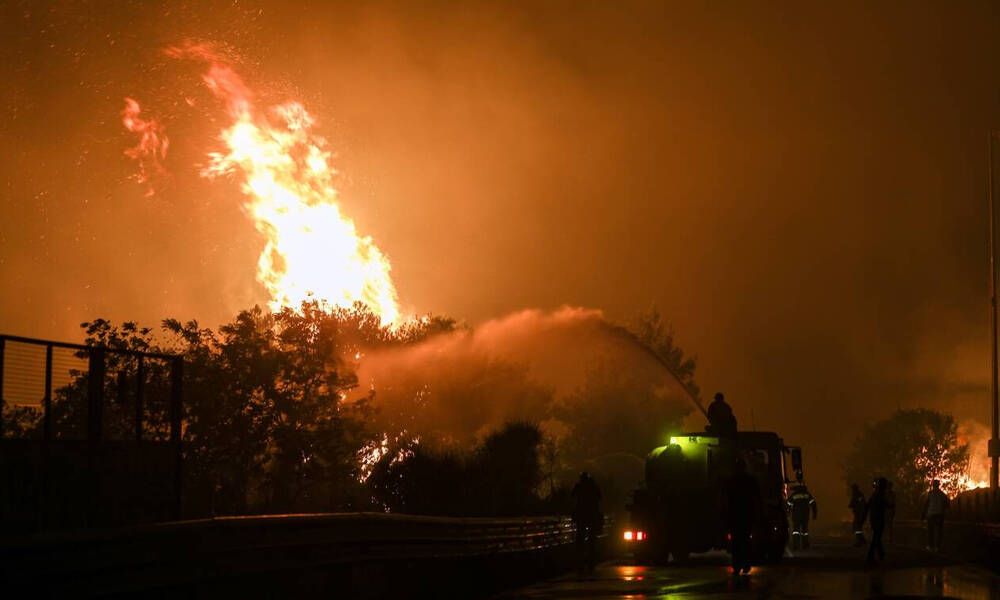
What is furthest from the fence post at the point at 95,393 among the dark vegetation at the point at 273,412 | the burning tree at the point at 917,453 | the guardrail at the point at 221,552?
the burning tree at the point at 917,453

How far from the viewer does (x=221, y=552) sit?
14359 millimetres

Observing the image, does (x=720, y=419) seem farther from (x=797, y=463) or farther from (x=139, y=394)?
(x=139, y=394)

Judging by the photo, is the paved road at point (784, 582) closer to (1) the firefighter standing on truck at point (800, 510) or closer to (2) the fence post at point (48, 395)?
(1) the firefighter standing on truck at point (800, 510)

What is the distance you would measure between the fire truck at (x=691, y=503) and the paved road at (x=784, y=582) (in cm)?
50

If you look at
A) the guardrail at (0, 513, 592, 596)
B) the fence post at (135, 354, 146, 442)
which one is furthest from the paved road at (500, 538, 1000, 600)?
the fence post at (135, 354, 146, 442)

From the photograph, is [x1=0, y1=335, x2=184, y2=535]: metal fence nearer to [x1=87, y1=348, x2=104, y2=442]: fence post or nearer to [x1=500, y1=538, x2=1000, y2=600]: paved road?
[x1=87, y1=348, x2=104, y2=442]: fence post

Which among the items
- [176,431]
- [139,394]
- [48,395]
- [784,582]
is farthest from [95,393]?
[784,582]

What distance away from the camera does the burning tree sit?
17325 centimetres

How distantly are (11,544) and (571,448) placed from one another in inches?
5591

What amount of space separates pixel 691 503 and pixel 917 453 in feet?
498

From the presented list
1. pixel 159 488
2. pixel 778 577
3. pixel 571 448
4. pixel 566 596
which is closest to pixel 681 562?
pixel 778 577

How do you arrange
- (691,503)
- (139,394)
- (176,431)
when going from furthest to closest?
(691,503) < (139,394) < (176,431)

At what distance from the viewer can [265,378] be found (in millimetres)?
82812

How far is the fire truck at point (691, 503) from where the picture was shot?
3073cm
